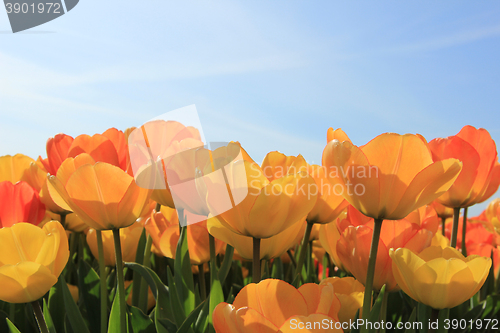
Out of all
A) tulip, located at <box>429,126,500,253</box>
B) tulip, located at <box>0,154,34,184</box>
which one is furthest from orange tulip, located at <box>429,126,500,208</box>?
tulip, located at <box>0,154,34,184</box>

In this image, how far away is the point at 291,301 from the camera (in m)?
0.46

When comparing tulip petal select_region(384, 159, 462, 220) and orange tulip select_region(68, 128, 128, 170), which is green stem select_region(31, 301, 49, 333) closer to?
orange tulip select_region(68, 128, 128, 170)

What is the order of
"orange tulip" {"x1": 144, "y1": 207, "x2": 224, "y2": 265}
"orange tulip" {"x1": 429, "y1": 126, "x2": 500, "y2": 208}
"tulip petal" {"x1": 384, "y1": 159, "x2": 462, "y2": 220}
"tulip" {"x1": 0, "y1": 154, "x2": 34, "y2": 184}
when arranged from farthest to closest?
1. "tulip" {"x1": 0, "y1": 154, "x2": 34, "y2": 184}
2. "orange tulip" {"x1": 144, "y1": 207, "x2": 224, "y2": 265}
3. "orange tulip" {"x1": 429, "y1": 126, "x2": 500, "y2": 208}
4. "tulip petal" {"x1": 384, "y1": 159, "x2": 462, "y2": 220}

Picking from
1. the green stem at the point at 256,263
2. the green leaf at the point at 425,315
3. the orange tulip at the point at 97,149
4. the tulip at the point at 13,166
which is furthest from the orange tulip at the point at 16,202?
the green leaf at the point at 425,315

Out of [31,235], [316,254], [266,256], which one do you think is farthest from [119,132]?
[316,254]

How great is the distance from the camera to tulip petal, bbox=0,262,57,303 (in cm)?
59

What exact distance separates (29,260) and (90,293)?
41 centimetres

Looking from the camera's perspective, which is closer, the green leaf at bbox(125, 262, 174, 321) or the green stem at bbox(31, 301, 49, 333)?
the green stem at bbox(31, 301, 49, 333)

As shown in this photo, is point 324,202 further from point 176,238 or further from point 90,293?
point 90,293

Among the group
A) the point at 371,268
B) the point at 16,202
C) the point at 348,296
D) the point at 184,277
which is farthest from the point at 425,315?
the point at 16,202

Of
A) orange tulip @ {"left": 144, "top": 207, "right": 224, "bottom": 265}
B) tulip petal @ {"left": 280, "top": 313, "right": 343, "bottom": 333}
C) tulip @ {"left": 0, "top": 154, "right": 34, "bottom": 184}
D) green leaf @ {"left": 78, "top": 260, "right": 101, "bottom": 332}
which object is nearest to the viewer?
tulip petal @ {"left": 280, "top": 313, "right": 343, "bottom": 333}

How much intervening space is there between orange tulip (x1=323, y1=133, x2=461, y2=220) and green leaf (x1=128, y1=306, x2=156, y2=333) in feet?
1.70

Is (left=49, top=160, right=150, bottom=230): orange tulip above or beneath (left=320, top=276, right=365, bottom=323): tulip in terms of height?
above

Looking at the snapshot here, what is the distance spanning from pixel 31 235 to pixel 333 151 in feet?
1.70
